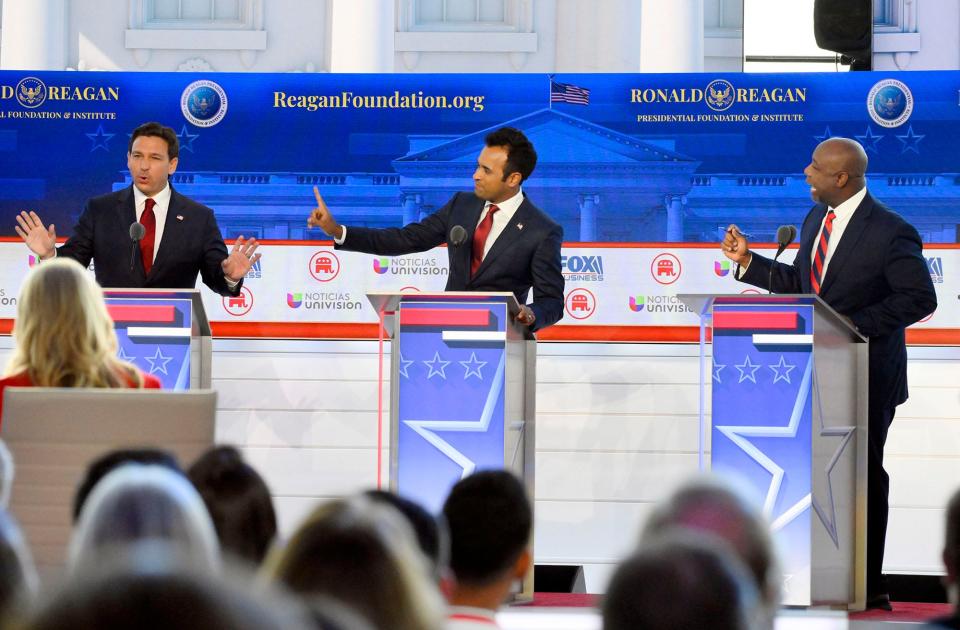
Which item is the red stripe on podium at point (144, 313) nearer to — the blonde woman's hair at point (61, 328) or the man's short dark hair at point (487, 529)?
the blonde woman's hair at point (61, 328)

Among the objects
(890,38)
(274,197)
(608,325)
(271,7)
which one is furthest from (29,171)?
(890,38)

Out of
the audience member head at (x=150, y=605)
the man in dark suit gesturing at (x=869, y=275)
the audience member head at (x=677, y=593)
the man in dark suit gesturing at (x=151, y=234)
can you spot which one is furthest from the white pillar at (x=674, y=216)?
the audience member head at (x=150, y=605)

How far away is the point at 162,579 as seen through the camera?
83 centimetres

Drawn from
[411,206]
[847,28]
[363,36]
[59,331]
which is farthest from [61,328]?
[363,36]

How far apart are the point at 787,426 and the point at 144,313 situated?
236 cm

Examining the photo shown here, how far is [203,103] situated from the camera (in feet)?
26.2

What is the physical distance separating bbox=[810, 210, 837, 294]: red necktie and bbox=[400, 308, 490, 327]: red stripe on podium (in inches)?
52.6

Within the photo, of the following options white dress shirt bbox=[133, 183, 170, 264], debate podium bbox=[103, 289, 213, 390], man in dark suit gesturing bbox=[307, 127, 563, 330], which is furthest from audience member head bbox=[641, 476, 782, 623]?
white dress shirt bbox=[133, 183, 170, 264]

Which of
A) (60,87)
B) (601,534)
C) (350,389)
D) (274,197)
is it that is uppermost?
(60,87)

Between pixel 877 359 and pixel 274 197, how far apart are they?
396cm

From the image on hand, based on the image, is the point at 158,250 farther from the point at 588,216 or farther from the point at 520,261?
the point at 588,216

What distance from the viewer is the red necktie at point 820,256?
17.5 ft

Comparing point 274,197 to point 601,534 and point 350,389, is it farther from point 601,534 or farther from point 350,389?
point 601,534

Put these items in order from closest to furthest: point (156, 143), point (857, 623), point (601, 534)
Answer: point (857, 623) < point (156, 143) < point (601, 534)
